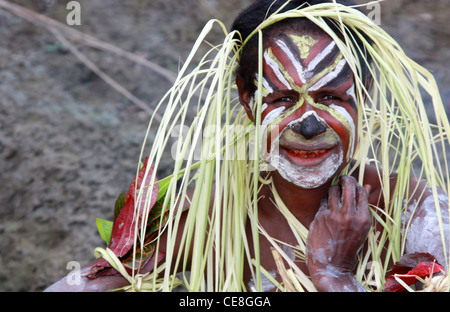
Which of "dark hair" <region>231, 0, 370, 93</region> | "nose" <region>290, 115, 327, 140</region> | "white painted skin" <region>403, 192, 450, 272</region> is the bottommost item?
"white painted skin" <region>403, 192, 450, 272</region>

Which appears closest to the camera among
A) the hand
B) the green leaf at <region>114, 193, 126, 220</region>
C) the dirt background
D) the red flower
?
the red flower

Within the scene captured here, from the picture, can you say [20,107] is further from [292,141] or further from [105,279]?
[292,141]

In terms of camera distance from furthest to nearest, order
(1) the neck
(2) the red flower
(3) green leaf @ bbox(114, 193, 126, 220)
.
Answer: (3) green leaf @ bbox(114, 193, 126, 220) < (1) the neck < (2) the red flower

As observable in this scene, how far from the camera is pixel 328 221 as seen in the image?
184 centimetres

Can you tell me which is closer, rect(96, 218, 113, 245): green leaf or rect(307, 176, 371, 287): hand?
rect(307, 176, 371, 287): hand

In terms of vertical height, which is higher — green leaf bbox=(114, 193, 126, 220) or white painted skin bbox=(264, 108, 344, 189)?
white painted skin bbox=(264, 108, 344, 189)

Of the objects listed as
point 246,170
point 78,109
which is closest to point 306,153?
point 246,170

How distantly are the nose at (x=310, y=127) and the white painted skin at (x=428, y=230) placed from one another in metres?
0.36

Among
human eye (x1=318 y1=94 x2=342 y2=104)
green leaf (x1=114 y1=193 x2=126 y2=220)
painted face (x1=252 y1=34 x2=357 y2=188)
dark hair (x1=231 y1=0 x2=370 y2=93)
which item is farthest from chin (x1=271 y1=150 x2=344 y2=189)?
green leaf (x1=114 y1=193 x2=126 y2=220)

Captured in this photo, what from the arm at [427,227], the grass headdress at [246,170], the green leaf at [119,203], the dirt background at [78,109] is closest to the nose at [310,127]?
the grass headdress at [246,170]

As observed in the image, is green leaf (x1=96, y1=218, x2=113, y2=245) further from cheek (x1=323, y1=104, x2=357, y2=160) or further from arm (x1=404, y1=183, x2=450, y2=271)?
arm (x1=404, y1=183, x2=450, y2=271)

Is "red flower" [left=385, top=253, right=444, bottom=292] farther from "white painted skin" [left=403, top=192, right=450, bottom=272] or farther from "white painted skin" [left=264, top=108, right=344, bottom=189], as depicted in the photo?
"white painted skin" [left=264, top=108, right=344, bottom=189]

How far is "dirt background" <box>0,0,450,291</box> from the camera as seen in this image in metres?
3.26

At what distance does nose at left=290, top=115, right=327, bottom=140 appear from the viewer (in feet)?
5.93
